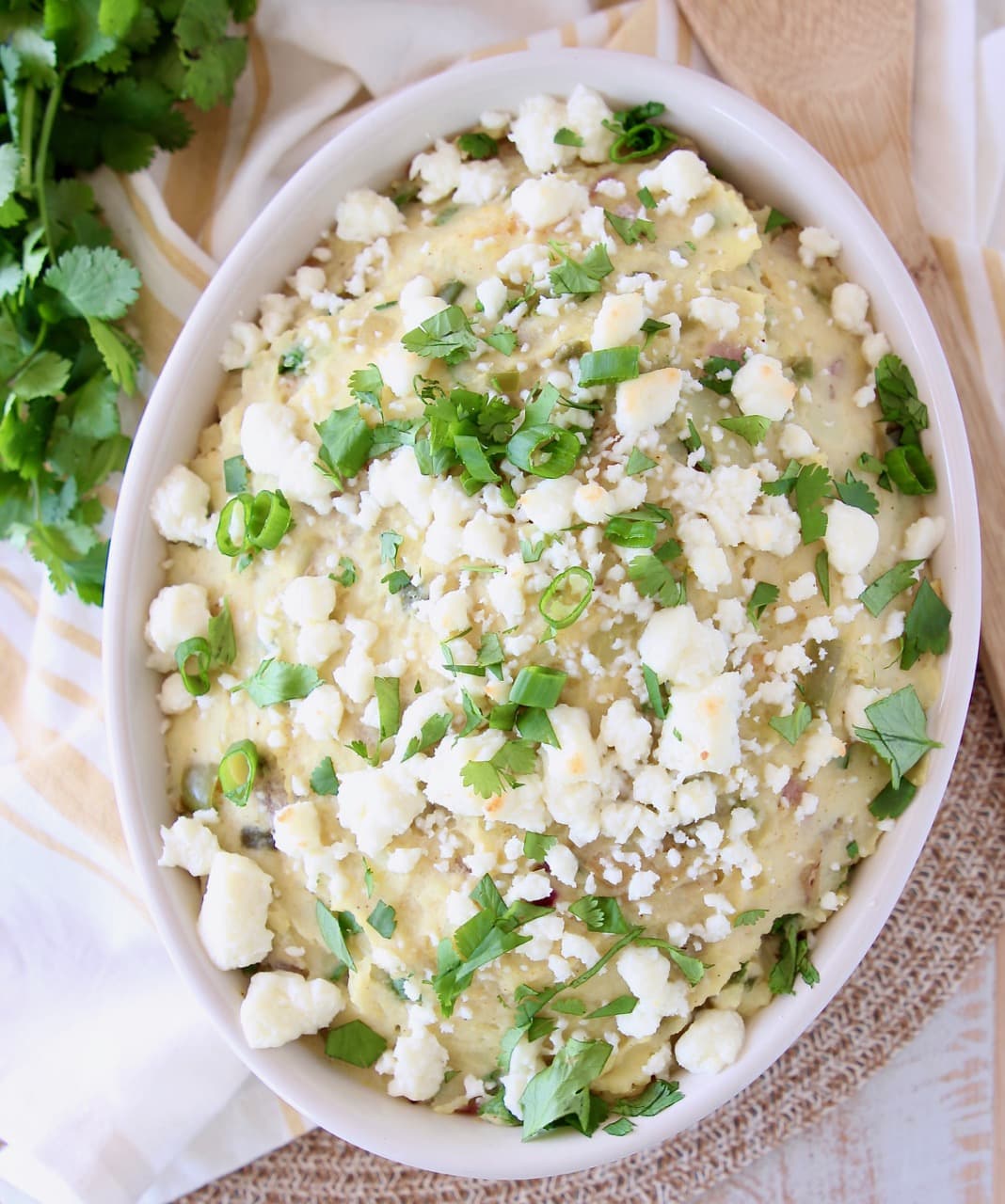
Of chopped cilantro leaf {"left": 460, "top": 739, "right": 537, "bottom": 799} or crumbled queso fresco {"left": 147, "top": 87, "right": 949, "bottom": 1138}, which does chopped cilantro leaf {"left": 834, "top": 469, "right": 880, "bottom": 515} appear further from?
chopped cilantro leaf {"left": 460, "top": 739, "right": 537, "bottom": 799}

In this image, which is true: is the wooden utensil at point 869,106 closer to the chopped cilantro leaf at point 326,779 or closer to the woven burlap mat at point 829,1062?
the woven burlap mat at point 829,1062

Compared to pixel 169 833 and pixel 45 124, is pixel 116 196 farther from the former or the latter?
pixel 169 833

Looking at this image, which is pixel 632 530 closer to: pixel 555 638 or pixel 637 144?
pixel 555 638

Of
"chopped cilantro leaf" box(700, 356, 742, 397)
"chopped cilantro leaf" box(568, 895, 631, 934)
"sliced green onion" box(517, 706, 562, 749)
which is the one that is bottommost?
"chopped cilantro leaf" box(568, 895, 631, 934)

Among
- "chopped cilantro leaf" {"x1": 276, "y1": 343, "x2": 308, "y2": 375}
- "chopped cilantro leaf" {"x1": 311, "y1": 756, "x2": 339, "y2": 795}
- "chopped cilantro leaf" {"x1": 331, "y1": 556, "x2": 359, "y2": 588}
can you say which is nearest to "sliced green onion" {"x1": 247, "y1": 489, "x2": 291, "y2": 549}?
"chopped cilantro leaf" {"x1": 331, "y1": 556, "x2": 359, "y2": 588}

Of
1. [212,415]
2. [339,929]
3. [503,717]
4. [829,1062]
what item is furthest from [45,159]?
[829,1062]

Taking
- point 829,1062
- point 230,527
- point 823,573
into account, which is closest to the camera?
point 823,573

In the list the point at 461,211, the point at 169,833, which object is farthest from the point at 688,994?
the point at 461,211

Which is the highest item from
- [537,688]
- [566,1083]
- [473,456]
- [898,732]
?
[473,456]
